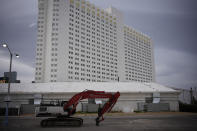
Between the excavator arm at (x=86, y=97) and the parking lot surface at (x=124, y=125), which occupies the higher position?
the excavator arm at (x=86, y=97)

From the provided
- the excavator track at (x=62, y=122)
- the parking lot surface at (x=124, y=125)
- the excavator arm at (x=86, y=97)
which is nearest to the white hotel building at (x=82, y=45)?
the parking lot surface at (x=124, y=125)

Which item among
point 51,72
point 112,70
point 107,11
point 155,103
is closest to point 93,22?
point 107,11

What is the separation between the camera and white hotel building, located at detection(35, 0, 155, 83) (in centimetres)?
10562

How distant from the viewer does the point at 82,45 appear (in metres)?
121

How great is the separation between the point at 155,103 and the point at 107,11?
129611mm

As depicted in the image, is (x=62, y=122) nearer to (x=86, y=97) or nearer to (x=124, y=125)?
(x=86, y=97)

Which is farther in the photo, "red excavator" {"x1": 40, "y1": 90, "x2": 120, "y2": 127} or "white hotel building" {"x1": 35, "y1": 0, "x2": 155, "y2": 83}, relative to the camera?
"white hotel building" {"x1": 35, "y1": 0, "x2": 155, "y2": 83}

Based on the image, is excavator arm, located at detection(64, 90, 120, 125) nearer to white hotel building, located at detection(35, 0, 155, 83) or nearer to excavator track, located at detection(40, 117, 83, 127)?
excavator track, located at detection(40, 117, 83, 127)

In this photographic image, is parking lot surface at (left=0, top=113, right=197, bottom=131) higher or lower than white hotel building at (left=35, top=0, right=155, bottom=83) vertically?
lower

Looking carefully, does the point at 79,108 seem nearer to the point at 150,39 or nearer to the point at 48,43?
the point at 48,43

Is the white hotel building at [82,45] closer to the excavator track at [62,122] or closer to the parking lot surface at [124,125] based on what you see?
the parking lot surface at [124,125]

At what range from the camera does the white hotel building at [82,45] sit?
106 m

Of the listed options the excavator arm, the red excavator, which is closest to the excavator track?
the red excavator

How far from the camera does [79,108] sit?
3198 cm
